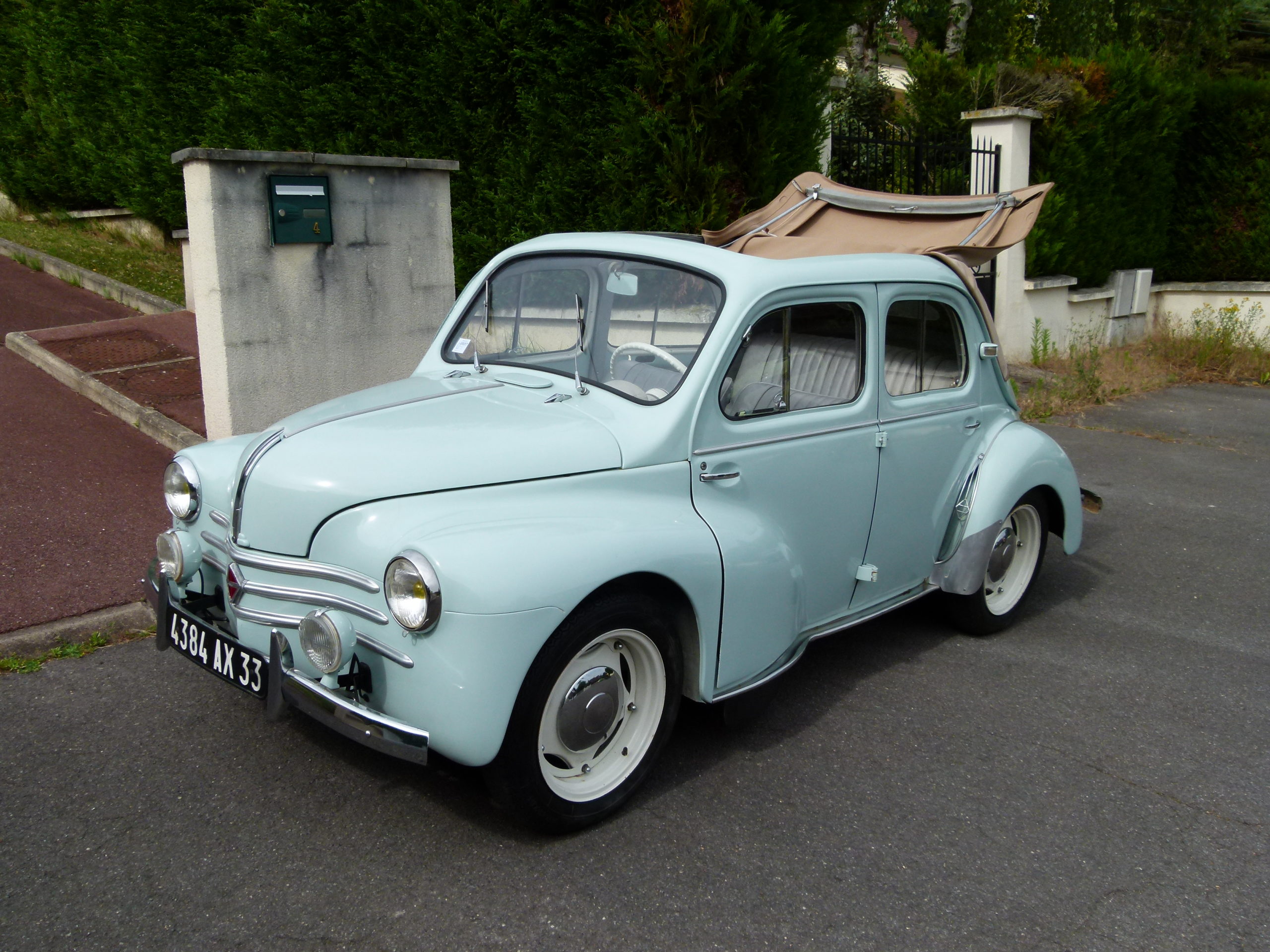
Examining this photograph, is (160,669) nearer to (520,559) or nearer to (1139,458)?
(520,559)

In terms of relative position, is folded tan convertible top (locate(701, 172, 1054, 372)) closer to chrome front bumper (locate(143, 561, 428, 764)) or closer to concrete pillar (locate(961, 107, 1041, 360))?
chrome front bumper (locate(143, 561, 428, 764))

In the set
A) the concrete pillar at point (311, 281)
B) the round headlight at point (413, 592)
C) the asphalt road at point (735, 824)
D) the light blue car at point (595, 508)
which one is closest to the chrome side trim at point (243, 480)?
the light blue car at point (595, 508)

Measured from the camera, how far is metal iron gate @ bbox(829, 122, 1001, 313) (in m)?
10.9

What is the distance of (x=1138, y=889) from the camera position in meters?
2.85

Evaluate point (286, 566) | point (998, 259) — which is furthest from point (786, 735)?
point (998, 259)

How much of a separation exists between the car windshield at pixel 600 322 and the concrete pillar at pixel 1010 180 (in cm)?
822

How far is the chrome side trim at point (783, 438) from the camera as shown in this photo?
338 cm

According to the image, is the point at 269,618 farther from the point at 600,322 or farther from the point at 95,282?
the point at 95,282

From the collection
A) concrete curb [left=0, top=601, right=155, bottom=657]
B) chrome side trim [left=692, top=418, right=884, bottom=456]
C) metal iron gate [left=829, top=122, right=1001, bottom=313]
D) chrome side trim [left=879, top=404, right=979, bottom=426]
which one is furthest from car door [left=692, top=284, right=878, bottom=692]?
metal iron gate [left=829, top=122, right=1001, bottom=313]

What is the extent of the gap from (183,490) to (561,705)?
159cm

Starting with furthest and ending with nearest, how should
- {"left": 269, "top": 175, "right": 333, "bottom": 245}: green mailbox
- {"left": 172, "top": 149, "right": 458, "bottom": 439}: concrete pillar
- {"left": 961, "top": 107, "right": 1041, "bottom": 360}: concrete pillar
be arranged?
{"left": 961, "top": 107, "right": 1041, "bottom": 360}: concrete pillar → {"left": 269, "top": 175, "right": 333, "bottom": 245}: green mailbox → {"left": 172, "top": 149, "right": 458, "bottom": 439}: concrete pillar

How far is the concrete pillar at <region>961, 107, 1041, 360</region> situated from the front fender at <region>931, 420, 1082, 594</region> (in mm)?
6707

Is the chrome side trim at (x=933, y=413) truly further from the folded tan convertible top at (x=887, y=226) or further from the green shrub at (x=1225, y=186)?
the green shrub at (x=1225, y=186)

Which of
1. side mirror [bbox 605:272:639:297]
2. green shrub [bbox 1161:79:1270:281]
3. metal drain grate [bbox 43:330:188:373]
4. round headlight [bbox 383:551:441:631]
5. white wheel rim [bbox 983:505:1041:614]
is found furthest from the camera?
green shrub [bbox 1161:79:1270:281]
